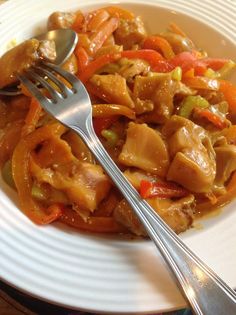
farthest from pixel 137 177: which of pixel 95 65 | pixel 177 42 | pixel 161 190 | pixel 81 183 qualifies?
pixel 177 42

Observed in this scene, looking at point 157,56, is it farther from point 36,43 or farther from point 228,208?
point 228,208

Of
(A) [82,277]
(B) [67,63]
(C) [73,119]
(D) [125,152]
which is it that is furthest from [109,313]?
(B) [67,63]

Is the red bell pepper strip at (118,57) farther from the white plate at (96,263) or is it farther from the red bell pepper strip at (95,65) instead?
the white plate at (96,263)

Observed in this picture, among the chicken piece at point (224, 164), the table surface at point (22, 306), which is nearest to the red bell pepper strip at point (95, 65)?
the chicken piece at point (224, 164)

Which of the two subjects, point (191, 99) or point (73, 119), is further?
point (191, 99)

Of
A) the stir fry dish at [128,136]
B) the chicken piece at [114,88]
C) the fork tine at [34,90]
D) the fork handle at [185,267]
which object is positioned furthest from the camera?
the chicken piece at [114,88]

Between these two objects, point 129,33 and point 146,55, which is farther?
point 129,33

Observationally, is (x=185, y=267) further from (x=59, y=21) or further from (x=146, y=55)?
(x=59, y=21)
